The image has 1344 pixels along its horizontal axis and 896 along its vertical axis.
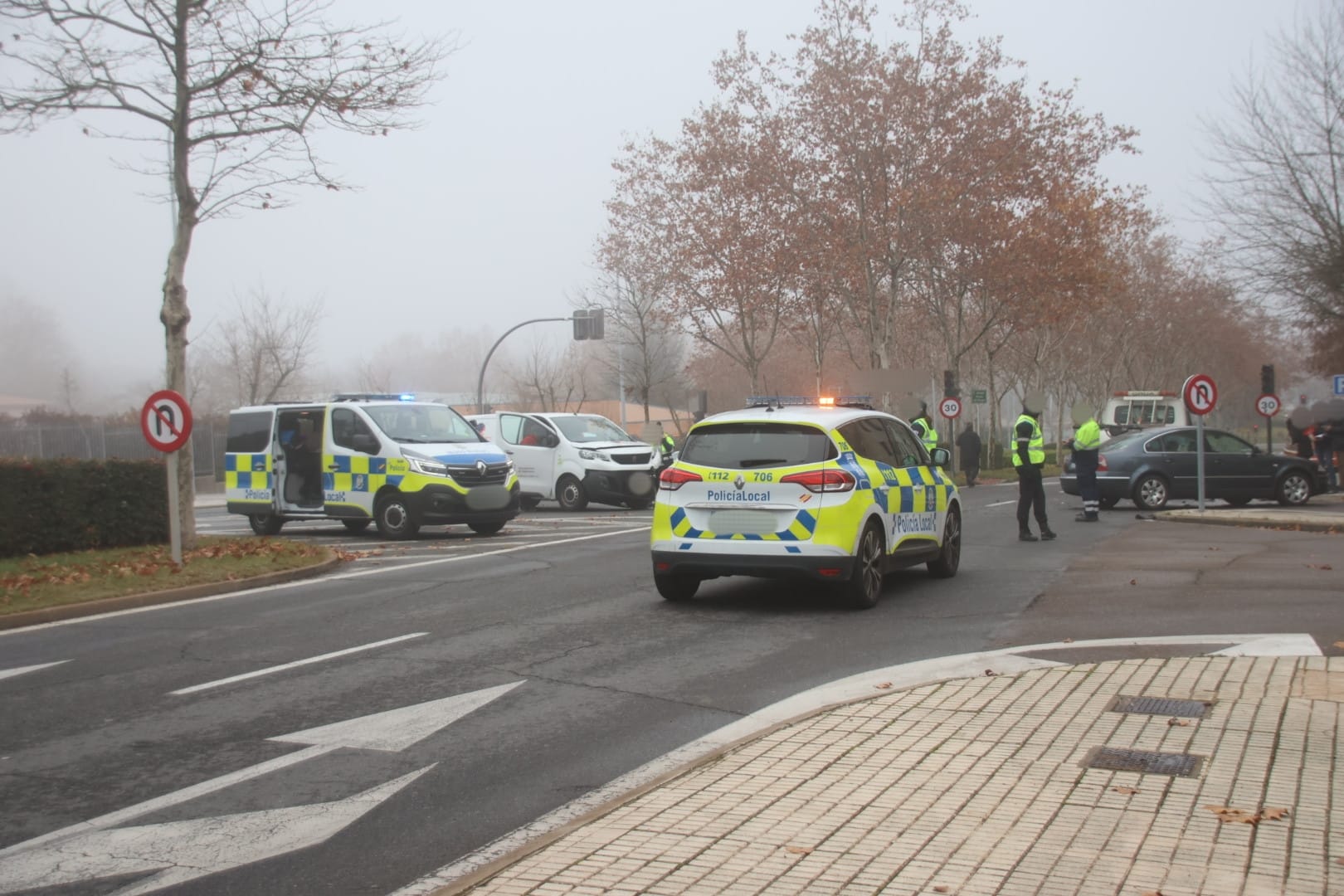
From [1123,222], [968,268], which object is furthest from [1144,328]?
[968,268]

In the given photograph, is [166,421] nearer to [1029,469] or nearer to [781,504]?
[781,504]

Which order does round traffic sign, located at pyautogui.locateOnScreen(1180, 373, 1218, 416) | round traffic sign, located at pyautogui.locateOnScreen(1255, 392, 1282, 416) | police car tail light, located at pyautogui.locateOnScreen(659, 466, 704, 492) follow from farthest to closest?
round traffic sign, located at pyautogui.locateOnScreen(1255, 392, 1282, 416) → round traffic sign, located at pyautogui.locateOnScreen(1180, 373, 1218, 416) → police car tail light, located at pyautogui.locateOnScreen(659, 466, 704, 492)

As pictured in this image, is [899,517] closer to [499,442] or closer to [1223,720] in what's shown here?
[1223,720]

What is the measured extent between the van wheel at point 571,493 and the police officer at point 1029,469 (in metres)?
10.6

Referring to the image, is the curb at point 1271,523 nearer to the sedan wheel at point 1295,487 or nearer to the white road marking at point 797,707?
the sedan wheel at point 1295,487

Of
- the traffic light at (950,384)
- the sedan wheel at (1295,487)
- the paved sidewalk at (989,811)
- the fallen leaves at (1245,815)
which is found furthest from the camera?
the traffic light at (950,384)

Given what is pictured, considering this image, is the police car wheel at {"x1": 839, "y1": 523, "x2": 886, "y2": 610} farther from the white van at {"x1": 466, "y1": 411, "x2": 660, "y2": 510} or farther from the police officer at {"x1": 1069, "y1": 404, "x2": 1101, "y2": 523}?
the white van at {"x1": 466, "y1": 411, "x2": 660, "y2": 510}

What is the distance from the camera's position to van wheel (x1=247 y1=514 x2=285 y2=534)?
21.2 meters

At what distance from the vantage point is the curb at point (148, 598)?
1101 centimetres

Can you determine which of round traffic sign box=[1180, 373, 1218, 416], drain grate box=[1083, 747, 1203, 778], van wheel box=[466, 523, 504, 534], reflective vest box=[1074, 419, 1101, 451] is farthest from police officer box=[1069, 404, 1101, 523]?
drain grate box=[1083, 747, 1203, 778]

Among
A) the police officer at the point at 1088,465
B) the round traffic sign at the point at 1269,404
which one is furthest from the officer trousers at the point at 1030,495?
the round traffic sign at the point at 1269,404

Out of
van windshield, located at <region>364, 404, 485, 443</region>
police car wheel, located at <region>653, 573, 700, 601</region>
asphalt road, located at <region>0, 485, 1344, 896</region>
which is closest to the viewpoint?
asphalt road, located at <region>0, 485, 1344, 896</region>

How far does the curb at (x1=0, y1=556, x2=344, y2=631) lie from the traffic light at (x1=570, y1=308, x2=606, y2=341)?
81.5 feet

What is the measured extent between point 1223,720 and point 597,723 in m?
3.00
